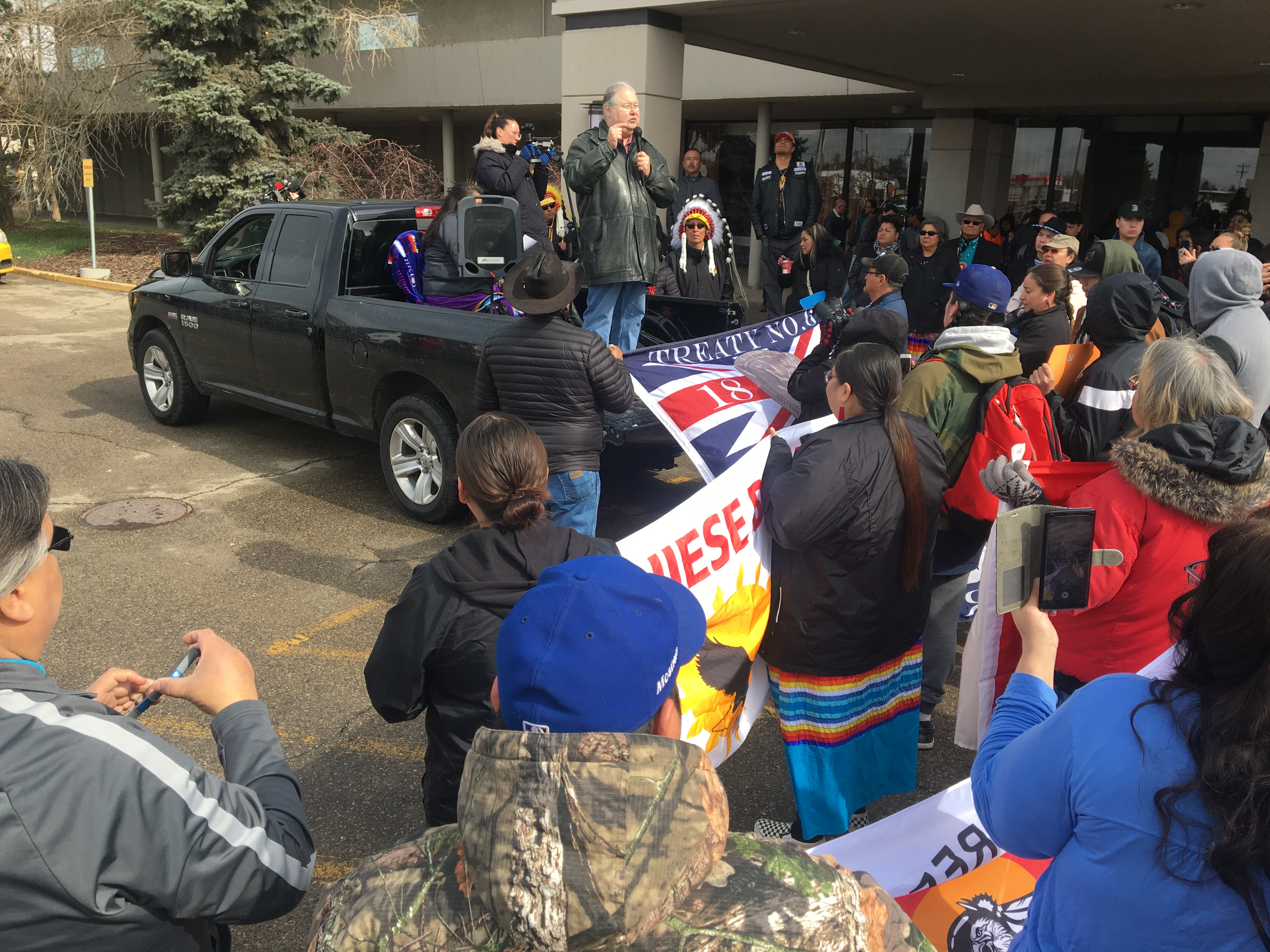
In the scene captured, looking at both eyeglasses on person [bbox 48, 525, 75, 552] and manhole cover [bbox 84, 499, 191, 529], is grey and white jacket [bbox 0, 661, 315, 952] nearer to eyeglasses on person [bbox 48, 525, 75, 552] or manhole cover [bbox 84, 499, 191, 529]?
eyeglasses on person [bbox 48, 525, 75, 552]

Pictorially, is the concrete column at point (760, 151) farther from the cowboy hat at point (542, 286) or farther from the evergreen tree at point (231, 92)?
the cowboy hat at point (542, 286)

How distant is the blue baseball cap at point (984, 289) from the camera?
4340mm

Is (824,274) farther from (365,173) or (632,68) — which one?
(365,173)

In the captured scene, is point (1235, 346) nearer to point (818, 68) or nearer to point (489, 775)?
point (489, 775)

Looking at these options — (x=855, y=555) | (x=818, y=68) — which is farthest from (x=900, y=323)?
(x=818, y=68)

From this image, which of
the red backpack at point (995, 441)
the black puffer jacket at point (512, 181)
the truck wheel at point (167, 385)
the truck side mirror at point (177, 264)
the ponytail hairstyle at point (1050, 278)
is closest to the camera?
the red backpack at point (995, 441)

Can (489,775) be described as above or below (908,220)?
below

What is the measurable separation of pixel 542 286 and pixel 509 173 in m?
3.37

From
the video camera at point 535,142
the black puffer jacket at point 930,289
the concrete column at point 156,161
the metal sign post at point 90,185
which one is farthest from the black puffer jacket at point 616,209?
the concrete column at point 156,161

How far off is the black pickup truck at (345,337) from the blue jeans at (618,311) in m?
0.41

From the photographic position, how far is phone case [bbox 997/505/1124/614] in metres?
1.86

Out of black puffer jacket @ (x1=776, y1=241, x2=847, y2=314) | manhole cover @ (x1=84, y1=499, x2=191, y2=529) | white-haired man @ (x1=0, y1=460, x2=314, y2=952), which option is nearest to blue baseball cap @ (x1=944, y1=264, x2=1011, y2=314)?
white-haired man @ (x1=0, y1=460, x2=314, y2=952)

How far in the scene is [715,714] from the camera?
3062 mm

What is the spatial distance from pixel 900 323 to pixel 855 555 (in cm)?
146
